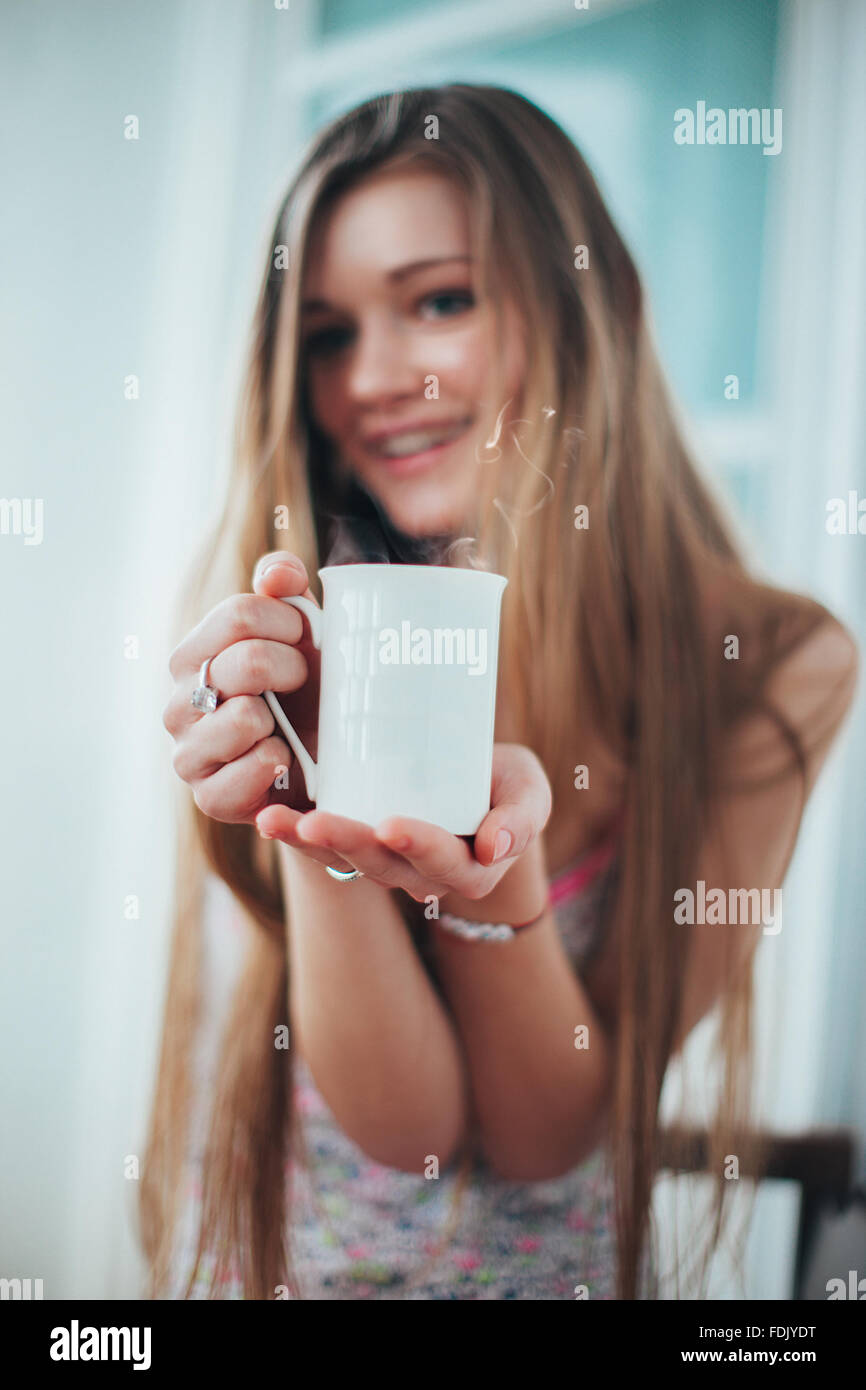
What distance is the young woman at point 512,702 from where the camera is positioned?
88cm

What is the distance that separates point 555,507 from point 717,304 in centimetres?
Answer: 27

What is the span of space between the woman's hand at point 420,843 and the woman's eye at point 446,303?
53cm

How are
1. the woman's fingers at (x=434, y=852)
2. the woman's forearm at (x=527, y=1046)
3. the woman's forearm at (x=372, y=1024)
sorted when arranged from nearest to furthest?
the woman's fingers at (x=434, y=852), the woman's forearm at (x=372, y=1024), the woman's forearm at (x=527, y=1046)

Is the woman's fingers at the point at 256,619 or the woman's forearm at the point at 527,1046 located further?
the woman's forearm at the point at 527,1046

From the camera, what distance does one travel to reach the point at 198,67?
932mm

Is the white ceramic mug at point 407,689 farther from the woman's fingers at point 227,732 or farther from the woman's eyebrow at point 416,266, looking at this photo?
the woman's eyebrow at point 416,266

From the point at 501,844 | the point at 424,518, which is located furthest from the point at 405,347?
the point at 501,844

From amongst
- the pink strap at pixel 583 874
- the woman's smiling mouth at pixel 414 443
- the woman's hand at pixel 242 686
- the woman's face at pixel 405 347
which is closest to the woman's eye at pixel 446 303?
the woman's face at pixel 405 347

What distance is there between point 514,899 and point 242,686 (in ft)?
1.10

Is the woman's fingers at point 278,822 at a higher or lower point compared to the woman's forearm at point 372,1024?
higher

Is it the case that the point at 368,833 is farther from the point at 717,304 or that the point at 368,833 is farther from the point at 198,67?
the point at 198,67

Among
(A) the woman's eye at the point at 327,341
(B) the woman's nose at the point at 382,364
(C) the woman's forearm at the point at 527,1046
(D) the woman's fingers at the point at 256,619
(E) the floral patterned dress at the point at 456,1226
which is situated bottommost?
(E) the floral patterned dress at the point at 456,1226

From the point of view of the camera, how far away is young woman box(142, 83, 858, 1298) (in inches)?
34.5

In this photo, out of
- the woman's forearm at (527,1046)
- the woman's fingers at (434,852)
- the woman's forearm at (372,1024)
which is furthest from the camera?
the woman's forearm at (527,1046)
